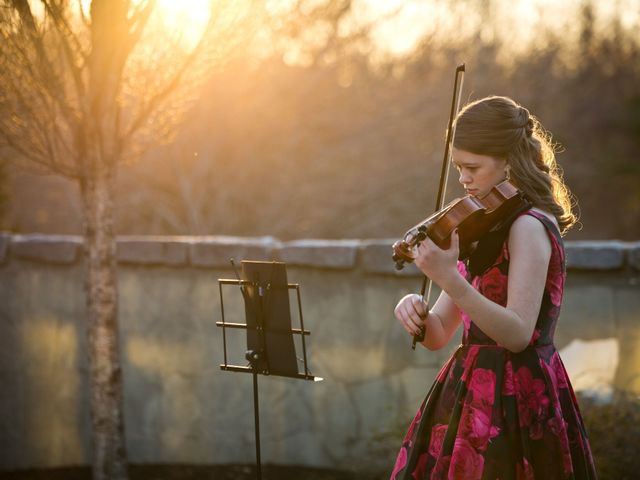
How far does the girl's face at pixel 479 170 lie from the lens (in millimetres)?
2379

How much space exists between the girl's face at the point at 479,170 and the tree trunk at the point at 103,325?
7.75ft

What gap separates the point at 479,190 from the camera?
94.5 inches

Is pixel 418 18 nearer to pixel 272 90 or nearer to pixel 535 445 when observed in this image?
pixel 272 90

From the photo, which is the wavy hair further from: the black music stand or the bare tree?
the bare tree

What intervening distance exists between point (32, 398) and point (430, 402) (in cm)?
385

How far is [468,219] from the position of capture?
2.28 meters

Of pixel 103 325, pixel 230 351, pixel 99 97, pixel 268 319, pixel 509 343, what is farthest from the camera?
pixel 230 351

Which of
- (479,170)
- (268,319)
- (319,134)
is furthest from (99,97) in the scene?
(319,134)

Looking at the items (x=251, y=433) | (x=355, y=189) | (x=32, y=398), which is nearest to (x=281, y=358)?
(x=251, y=433)

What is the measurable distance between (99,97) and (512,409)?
8.50 feet

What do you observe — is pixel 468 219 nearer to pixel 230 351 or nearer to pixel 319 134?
pixel 230 351

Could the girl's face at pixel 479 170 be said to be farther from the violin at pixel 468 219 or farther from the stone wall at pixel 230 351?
the stone wall at pixel 230 351

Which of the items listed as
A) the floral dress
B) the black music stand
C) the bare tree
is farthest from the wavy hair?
the bare tree

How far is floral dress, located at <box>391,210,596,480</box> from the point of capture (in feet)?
7.62
